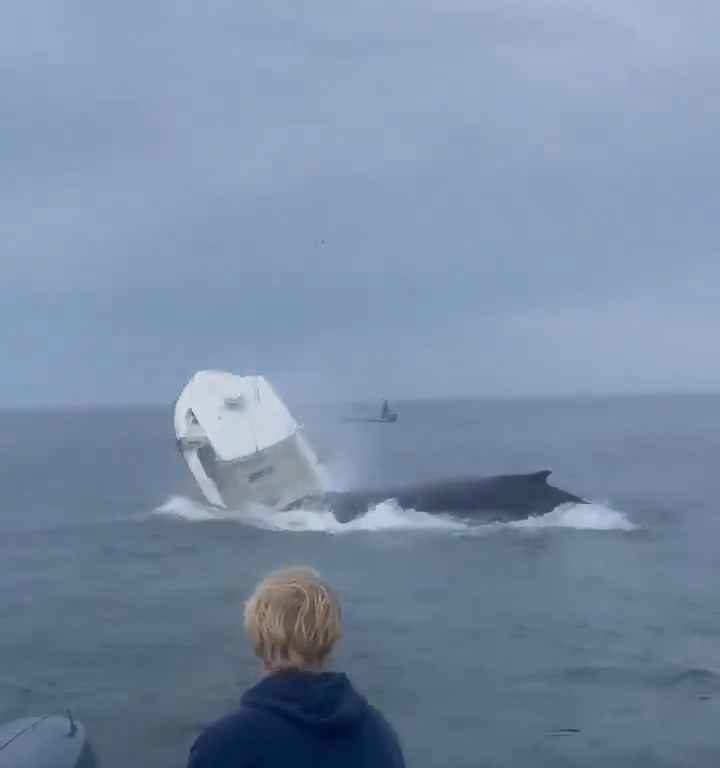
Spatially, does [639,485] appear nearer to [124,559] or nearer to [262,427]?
[262,427]

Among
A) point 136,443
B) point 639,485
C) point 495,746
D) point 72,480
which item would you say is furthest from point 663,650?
point 136,443

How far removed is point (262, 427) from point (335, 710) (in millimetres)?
43278

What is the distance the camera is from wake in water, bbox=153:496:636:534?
44750 millimetres

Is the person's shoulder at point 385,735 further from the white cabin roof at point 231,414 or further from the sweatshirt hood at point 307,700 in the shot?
the white cabin roof at point 231,414

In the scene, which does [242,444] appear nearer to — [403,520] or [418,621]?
[403,520]

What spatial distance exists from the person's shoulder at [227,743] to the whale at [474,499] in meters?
41.6

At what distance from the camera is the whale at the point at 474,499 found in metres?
46.5

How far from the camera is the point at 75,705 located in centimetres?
1992

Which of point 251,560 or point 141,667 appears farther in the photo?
point 251,560

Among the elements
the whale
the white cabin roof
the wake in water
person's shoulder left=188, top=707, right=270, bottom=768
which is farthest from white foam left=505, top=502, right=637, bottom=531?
person's shoulder left=188, top=707, right=270, bottom=768

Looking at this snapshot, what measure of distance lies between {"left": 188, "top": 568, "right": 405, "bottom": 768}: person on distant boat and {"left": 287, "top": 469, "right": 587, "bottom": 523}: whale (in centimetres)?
4133

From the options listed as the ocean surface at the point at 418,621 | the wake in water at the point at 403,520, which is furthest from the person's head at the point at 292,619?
the wake in water at the point at 403,520

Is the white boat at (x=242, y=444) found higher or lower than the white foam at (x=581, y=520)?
higher

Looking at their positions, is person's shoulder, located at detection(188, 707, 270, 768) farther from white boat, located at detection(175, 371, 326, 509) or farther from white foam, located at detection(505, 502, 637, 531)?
white boat, located at detection(175, 371, 326, 509)
